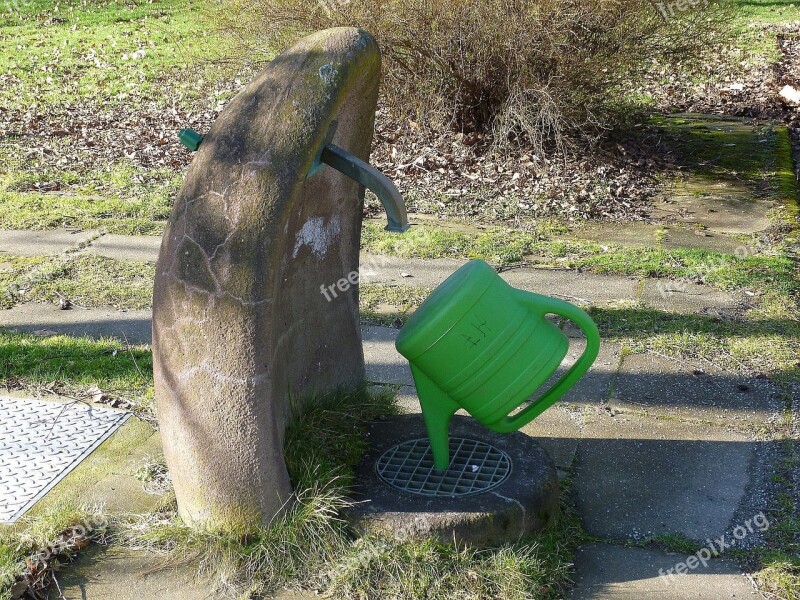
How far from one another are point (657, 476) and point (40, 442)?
2671 millimetres

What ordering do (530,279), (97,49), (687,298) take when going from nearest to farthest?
(687,298)
(530,279)
(97,49)

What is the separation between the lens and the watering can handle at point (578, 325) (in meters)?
3.09

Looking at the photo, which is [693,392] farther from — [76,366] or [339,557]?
[76,366]

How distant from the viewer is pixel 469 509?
10.1 ft

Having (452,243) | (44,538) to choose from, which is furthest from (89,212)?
(44,538)

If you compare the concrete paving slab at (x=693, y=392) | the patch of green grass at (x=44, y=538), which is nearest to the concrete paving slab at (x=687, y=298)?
the concrete paving slab at (x=693, y=392)

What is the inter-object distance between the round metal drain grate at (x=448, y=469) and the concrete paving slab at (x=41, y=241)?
379 cm

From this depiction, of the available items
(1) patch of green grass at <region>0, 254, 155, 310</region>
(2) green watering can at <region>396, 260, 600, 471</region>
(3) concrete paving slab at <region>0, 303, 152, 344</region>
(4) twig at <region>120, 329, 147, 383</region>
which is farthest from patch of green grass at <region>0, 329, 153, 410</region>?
(2) green watering can at <region>396, 260, 600, 471</region>

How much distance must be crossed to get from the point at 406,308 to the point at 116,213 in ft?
9.65

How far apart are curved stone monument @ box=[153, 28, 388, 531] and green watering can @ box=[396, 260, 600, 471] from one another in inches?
20.9

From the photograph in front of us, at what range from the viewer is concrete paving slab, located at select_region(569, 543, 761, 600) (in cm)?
298

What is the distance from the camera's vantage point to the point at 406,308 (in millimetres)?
5352

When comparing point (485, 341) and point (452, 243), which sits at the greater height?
point (485, 341)

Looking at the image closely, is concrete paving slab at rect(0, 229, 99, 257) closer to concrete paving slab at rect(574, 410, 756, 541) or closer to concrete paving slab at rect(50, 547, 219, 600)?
concrete paving slab at rect(50, 547, 219, 600)
